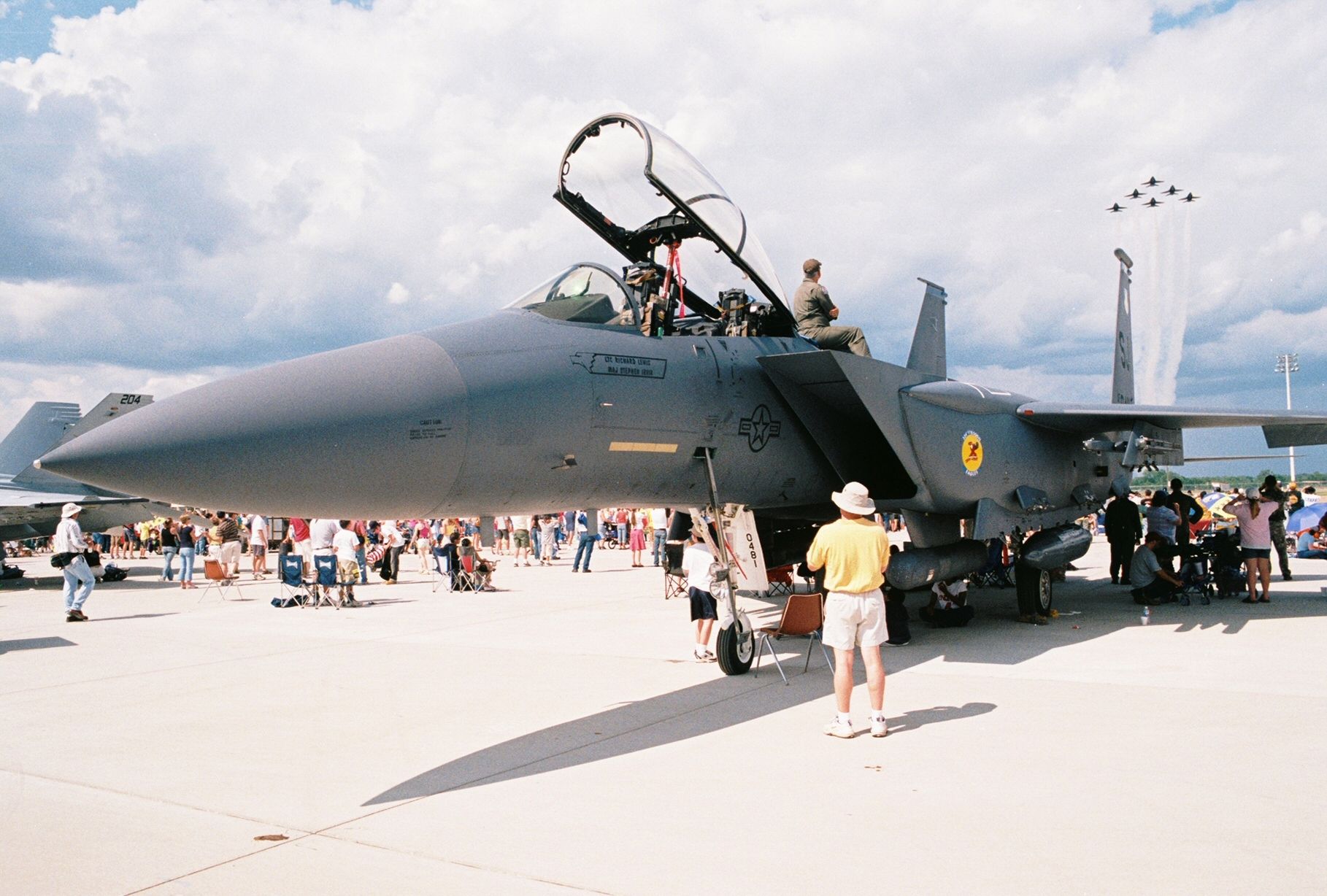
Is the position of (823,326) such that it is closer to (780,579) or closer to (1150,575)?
(780,579)

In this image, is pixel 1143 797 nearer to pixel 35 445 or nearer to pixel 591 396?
pixel 591 396

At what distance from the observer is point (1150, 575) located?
10875 mm

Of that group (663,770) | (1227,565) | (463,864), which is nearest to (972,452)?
(663,770)

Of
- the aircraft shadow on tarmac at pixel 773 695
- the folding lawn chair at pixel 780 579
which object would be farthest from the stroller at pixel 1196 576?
the folding lawn chair at pixel 780 579

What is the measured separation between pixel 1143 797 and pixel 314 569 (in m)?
12.5

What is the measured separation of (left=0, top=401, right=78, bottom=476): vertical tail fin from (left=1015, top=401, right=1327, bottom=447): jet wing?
74.3 feet

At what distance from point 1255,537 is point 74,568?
1482 cm

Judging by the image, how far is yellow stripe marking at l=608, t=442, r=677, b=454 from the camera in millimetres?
5820

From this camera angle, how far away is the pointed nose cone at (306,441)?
3857 millimetres

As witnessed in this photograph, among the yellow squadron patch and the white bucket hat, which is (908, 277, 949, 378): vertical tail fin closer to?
the yellow squadron patch

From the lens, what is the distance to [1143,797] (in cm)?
416

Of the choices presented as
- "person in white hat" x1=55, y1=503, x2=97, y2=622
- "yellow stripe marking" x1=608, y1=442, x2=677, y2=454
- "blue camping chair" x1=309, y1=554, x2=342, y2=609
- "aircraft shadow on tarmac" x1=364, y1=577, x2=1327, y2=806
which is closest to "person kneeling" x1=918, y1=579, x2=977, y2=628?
"aircraft shadow on tarmac" x1=364, y1=577, x2=1327, y2=806

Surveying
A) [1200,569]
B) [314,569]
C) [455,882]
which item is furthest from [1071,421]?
[314,569]

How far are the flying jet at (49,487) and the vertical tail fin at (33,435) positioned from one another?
2cm
